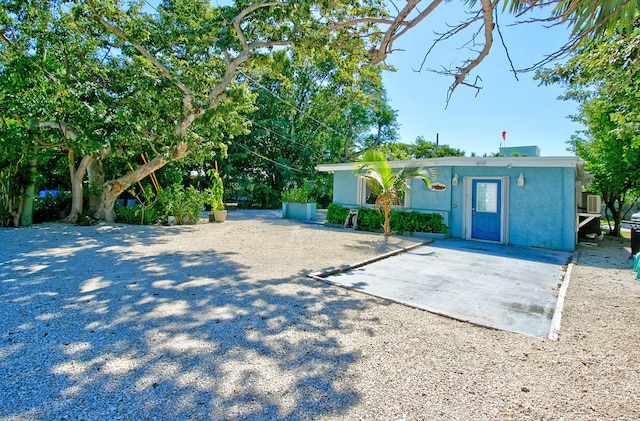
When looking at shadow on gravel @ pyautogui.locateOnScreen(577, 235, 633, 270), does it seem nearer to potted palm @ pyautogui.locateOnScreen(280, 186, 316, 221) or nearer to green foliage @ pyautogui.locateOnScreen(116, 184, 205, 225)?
potted palm @ pyautogui.locateOnScreen(280, 186, 316, 221)

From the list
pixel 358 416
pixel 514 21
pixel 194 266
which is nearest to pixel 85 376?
pixel 358 416

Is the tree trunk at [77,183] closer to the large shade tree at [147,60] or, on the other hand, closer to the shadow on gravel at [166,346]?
the large shade tree at [147,60]

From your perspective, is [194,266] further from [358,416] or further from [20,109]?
[20,109]

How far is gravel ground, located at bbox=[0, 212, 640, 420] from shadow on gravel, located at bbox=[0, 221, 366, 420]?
12mm

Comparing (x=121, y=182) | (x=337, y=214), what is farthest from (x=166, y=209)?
(x=337, y=214)

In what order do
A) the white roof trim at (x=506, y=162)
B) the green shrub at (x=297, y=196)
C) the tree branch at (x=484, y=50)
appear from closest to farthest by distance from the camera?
the tree branch at (x=484, y=50) < the white roof trim at (x=506, y=162) < the green shrub at (x=297, y=196)

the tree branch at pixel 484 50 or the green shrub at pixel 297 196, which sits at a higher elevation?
the tree branch at pixel 484 50

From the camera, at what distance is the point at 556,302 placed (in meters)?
4.14

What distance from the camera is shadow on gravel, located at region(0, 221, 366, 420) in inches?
76.9

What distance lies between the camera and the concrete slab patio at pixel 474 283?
366 cm

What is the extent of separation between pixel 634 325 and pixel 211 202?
472 inches

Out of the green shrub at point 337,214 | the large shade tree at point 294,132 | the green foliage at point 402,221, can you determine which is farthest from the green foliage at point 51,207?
the large shade tree at point 294,132

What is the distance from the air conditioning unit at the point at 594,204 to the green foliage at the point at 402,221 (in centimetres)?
670

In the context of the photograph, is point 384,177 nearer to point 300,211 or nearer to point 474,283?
point 474,283
